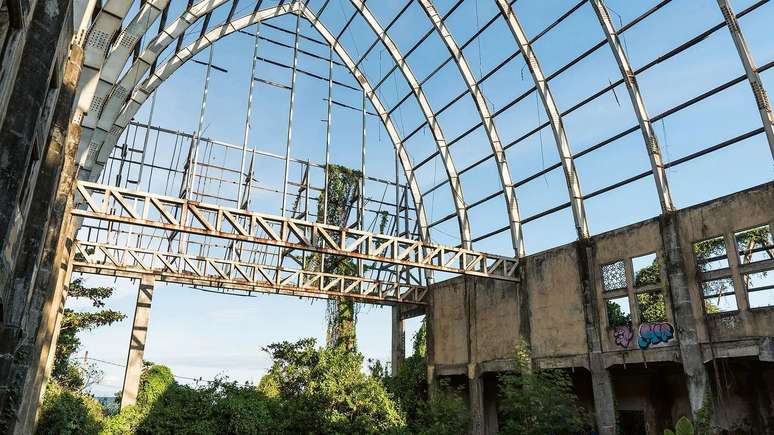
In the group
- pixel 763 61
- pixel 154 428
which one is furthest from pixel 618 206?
pixel 154 428

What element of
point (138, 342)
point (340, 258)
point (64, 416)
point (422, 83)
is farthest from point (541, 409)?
point (64, 416)

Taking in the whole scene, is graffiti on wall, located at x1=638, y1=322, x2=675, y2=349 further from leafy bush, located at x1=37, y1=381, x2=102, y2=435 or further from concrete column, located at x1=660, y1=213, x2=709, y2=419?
leafy bush, located at x1=37, y1=381, x2=102, y2=435

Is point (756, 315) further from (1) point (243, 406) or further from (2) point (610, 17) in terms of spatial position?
(1) point (243, 406)

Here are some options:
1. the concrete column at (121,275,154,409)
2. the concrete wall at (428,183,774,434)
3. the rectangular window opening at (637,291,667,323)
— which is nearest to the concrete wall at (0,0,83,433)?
the concrete column at (121,275,154,409)

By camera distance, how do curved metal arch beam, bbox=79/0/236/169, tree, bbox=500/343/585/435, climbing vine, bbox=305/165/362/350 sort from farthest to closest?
climbing vine, bbox=305/165/362/350 → curved metal arch beam, bbox=79/0/236/169 → tree, bbox=500/343/585/435

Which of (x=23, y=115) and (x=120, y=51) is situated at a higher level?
(x=120, y=51)

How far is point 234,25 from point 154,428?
1956 centimetres

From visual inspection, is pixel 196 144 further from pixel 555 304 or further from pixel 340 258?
pixel 555 304

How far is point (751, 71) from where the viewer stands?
14445 mm

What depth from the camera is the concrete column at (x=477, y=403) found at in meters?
21.7

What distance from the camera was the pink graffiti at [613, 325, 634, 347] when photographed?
16.9 m

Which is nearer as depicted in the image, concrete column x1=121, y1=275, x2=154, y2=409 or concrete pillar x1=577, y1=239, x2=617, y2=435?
A: concrete pillar x1=577, y1=239, x2=617, y2=435

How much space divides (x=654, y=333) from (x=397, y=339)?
14.8 meters

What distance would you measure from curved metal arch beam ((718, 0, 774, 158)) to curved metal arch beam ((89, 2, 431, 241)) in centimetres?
1625
